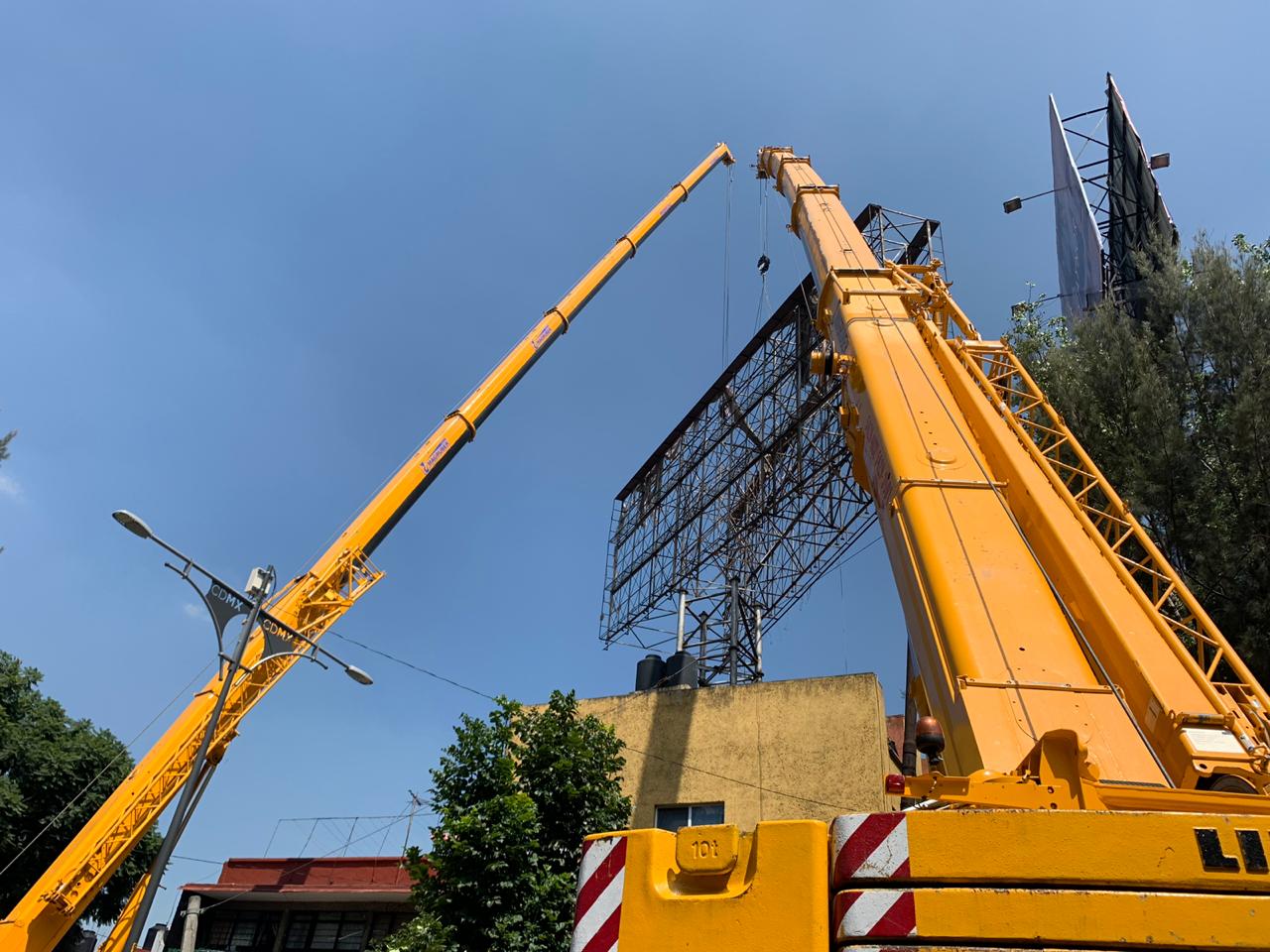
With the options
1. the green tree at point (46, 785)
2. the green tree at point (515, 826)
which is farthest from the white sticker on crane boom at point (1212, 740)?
the green tree at point (46, 785)

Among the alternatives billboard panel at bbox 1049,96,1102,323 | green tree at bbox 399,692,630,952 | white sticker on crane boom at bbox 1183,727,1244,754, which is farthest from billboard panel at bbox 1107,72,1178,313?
white sticker on crane boom at bbox 1183,727,1244,754

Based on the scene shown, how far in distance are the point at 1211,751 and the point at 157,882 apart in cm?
1025

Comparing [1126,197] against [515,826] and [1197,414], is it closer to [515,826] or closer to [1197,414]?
[1197,414]

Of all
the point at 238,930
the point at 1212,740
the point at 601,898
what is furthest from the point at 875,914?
the point at 238,930

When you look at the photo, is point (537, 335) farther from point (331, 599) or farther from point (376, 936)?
point (376, 936)

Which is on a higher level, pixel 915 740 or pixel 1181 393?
pixel 1181 393

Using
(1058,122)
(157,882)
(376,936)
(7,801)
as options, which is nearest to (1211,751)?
(157,882)

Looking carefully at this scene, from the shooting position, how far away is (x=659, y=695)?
13891mm

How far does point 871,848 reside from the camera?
2.75 metres

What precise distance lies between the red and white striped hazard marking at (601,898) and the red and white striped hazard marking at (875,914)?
802 millimetres

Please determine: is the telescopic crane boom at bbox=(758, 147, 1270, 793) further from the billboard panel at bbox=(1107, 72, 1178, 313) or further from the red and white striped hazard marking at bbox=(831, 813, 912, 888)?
the billboard panel at bbox=(1107, 72, 1178, 313)

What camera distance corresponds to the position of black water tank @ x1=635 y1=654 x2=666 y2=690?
17172 millimetres

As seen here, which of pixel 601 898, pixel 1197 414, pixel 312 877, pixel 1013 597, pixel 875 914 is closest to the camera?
pixel 875 914

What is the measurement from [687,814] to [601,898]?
34.8ft
